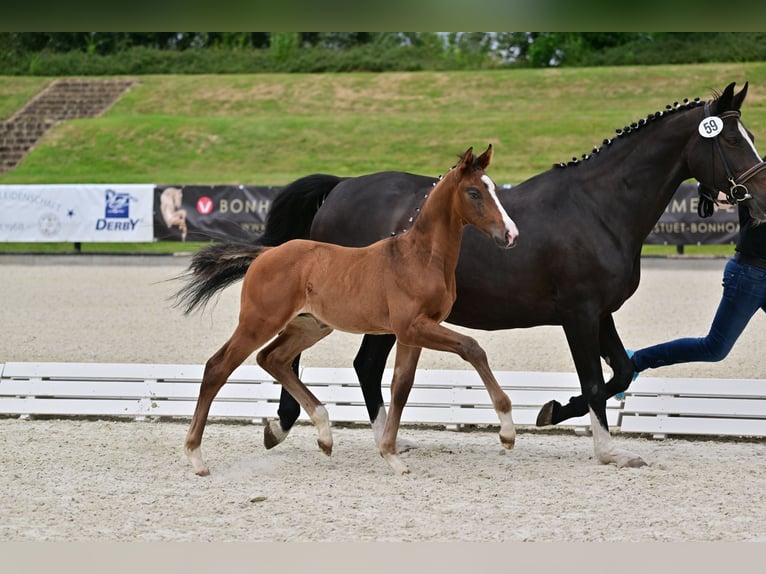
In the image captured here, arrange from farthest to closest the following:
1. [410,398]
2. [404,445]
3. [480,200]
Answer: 1. [410,398]
2. [404,445]
3. [480,200]

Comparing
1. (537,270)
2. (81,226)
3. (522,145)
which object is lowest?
Result: (81,226)

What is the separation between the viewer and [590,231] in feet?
18.1

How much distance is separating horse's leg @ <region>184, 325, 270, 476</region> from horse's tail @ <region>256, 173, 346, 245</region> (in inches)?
59.9

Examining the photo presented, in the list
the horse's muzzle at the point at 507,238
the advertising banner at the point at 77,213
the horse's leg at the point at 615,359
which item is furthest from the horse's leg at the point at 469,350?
the advertising banner at the point at 77,213

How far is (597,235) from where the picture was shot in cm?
549

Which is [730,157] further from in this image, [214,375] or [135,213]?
[135,213]

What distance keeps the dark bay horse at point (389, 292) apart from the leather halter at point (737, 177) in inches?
49.9

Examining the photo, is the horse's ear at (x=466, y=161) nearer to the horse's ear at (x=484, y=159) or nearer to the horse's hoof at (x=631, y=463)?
the horse's ear at (x=484, y=159)

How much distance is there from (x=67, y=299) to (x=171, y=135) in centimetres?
1879

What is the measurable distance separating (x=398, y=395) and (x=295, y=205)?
195 centimetres

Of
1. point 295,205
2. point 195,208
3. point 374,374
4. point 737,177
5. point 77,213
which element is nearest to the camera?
point 737,177

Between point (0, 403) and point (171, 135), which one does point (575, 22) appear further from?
point (171, 135)

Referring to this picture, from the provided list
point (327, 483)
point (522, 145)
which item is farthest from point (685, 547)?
point (522, 145)

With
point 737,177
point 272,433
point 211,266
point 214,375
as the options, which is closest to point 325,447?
point 272,433
